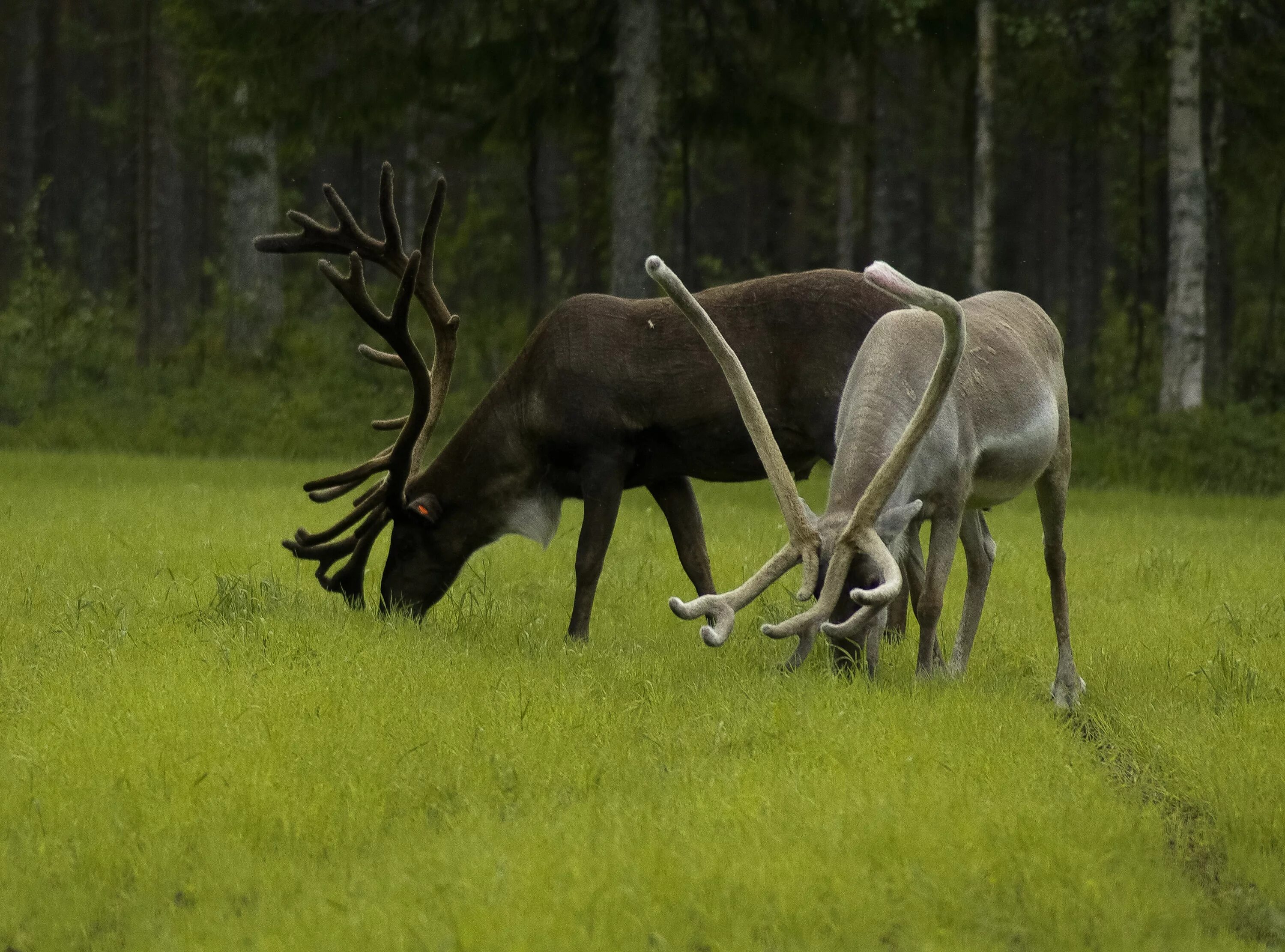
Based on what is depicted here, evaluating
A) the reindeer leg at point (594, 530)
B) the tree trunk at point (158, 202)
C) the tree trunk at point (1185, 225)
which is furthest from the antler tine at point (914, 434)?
the tree trunk at point (158, 202)

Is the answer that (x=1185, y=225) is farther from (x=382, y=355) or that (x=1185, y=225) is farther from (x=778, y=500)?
(x=778, y=500)

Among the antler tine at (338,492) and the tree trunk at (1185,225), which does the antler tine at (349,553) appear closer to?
the antler tine at (338,492)

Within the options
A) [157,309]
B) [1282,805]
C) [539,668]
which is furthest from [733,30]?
[1282,805]

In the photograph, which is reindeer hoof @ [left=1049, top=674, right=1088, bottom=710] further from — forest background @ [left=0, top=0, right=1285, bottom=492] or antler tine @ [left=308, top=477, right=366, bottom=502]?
forest background @ [left=0, top=0, right=1285, bottom=492]

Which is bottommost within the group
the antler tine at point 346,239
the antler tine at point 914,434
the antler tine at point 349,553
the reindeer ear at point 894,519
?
the antler tine at point 349,553

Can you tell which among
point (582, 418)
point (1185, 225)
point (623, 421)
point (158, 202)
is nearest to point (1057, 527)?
point (623, 421)

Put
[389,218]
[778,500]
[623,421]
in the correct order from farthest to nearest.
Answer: [389,218] < [623,421] < [778,500]

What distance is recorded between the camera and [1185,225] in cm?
1677

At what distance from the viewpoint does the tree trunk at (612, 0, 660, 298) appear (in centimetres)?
1647

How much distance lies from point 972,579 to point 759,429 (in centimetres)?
173

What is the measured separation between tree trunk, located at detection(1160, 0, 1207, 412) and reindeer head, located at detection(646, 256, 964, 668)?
39.2ft

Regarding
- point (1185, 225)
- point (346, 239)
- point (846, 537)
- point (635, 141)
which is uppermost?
point (635, 141)

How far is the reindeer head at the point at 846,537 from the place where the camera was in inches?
205

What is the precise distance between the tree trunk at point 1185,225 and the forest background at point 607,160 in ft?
0.10
